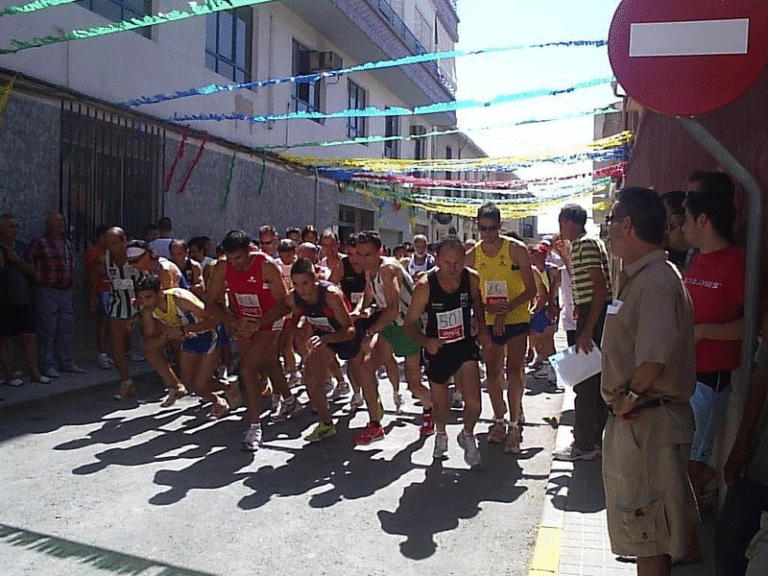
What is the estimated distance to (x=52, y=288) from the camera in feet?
29.2

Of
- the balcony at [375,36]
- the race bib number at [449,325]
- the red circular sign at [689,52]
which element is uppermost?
the balcony at [375,36]

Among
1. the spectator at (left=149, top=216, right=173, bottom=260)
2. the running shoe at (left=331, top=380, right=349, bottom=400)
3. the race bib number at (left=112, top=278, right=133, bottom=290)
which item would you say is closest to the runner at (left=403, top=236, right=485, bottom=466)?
the running shoe at (left=331, top=380, right=349, bottom=400)

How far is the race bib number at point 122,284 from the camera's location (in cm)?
855

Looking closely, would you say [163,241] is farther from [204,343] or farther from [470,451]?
[470,451]

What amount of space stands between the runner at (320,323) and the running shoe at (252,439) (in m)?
0.44

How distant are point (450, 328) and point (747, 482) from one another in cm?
310

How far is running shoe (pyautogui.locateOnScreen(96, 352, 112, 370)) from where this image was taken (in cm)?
975

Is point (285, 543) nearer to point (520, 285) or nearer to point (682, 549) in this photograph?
point (682, 549)

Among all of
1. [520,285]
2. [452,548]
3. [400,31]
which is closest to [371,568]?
[452,548]

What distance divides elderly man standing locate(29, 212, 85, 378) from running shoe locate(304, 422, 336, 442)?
3922 millimetres

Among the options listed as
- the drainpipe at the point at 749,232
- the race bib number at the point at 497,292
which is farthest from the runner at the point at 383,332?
the drainpipe at the point at 749,232

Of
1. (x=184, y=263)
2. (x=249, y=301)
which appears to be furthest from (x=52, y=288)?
(x=249, y=301)

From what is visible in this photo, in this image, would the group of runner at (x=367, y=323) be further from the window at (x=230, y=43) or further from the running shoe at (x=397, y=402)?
the window at (x=230, y=43)

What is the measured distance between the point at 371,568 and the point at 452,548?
1.78ft
